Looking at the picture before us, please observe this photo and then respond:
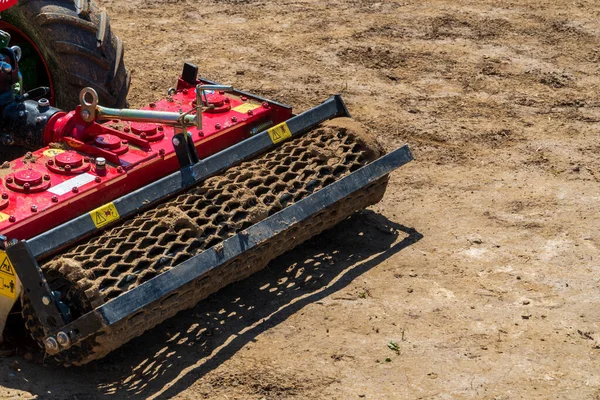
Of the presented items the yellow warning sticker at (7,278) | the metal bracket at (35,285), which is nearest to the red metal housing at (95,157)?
the yellow warning sticker at (7,278)

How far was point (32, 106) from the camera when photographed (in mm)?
5773

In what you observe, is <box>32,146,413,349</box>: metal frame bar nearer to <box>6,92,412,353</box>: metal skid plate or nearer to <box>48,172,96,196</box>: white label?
<box>6,92,412,353</box>: metal skid plate

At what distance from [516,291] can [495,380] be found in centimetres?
89

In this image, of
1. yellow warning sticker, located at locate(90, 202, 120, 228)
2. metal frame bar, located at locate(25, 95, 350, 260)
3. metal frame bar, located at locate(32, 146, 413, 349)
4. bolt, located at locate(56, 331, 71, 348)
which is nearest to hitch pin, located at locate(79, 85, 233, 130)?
metal frame bar, located at locate(25, 95, 350, 260)

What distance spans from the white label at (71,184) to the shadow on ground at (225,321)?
31.9 inches

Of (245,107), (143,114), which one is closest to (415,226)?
(245,107)

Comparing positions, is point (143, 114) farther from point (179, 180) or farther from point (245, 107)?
point (245, 107)

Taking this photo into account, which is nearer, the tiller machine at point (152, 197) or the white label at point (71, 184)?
the tiller machine at point (152, 197)

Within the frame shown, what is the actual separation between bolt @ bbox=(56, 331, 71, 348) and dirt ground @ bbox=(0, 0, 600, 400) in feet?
1.10

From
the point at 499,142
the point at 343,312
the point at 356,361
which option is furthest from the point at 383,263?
the point at 499,142

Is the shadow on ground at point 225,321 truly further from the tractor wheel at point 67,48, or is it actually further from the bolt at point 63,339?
the tractor wheel at point 67,48

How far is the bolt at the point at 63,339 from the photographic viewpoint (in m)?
4.58

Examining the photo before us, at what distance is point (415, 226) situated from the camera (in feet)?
20.9

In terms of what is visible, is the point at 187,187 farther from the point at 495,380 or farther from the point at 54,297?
the point at 495,380
